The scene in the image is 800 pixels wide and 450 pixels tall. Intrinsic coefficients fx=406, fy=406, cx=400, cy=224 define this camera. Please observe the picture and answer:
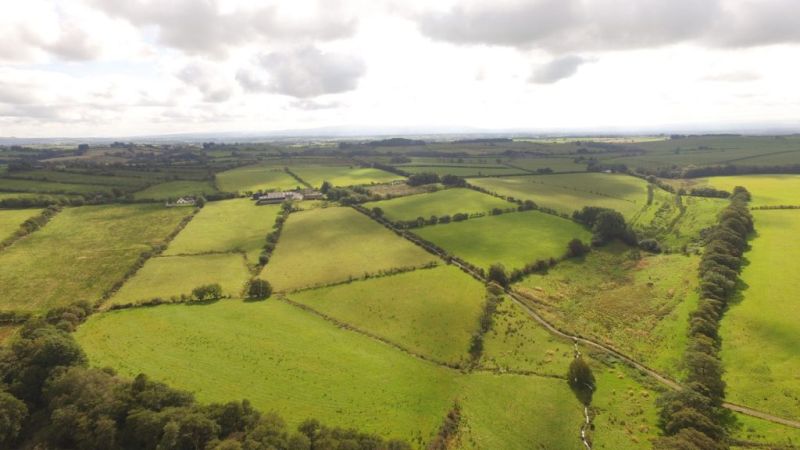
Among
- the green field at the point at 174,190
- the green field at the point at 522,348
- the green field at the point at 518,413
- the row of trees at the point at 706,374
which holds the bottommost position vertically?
the green field at the point at 518,413

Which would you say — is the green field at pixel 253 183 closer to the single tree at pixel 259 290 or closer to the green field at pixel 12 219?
the green field at pixel 12 219

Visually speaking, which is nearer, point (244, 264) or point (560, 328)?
point (560, 328)

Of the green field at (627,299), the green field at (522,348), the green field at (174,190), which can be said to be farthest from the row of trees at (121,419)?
the green field at (174,190)

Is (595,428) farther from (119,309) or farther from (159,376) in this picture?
(119,309)

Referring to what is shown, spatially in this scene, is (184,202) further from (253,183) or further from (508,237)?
(508,237)

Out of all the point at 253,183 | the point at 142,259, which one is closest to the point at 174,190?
the point at 253,183

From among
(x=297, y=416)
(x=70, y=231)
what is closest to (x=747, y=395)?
(x=297, y=416)
